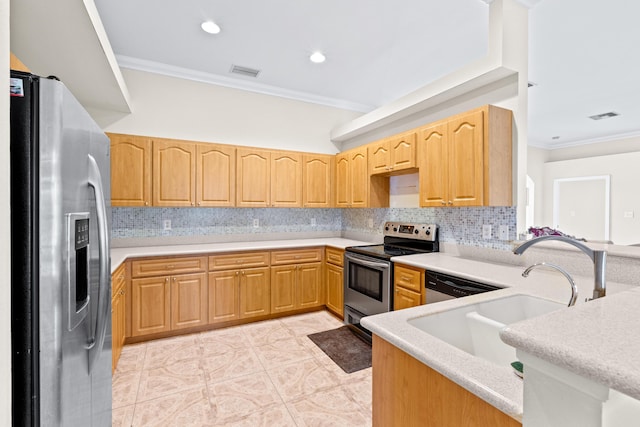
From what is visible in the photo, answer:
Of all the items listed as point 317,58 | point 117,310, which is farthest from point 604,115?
point 117,310

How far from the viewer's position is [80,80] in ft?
8.71

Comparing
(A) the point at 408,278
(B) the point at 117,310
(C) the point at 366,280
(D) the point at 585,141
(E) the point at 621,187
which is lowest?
(B) the point at 117,310

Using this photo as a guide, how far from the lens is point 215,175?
3.63m

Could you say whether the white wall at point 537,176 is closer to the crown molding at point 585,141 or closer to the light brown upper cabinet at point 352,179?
the crown molding at point 585,141

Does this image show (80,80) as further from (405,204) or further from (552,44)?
(552,44)

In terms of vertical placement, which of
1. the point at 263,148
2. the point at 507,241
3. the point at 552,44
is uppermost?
the point at 552,44

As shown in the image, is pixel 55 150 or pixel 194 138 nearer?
pixel 55 150

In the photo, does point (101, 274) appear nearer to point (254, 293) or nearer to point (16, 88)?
point (16, 88)

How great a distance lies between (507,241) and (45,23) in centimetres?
351

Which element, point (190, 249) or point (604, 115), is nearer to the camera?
point (190, 249)

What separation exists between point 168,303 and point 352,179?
253 cm

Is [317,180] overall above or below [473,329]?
above

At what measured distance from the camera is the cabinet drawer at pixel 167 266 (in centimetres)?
303

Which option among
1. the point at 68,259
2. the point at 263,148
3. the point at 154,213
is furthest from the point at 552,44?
the point at 154,213
